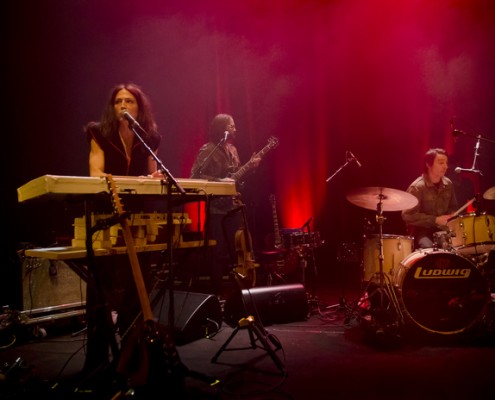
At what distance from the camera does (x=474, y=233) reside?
3865mm

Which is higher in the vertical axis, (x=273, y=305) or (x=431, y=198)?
(x=431, y=198)

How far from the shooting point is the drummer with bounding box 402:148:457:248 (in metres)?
4.71

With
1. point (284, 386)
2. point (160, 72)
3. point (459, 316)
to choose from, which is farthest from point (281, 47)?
point (284, 386)

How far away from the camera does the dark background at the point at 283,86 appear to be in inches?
200

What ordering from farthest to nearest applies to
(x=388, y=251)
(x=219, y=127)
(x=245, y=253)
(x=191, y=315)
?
(x=219, y=127)
(x=388, y=251)
(x=191, y=315)
(x=245, y=253)

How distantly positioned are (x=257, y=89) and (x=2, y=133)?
4.07 meters

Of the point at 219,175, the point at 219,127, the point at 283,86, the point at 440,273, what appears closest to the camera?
the point at 440,273

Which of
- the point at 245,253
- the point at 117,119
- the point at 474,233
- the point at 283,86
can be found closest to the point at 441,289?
the point at 474,233

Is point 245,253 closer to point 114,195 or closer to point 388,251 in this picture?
point 114,195

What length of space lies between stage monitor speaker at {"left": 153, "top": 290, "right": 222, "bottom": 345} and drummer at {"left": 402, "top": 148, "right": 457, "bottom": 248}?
259 cm

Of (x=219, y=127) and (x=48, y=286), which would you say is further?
(x=219, y=127)

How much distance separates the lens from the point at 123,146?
2.87m

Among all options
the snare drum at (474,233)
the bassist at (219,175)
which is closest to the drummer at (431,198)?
the snare drum at (474,233)

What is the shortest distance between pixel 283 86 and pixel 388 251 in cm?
396
